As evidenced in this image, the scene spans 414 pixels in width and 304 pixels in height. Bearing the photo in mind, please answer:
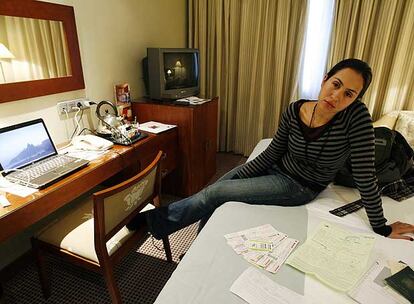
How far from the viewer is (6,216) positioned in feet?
3.38

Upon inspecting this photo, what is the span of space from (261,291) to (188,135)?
152 cm

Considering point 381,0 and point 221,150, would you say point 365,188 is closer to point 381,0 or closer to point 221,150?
point 381,0

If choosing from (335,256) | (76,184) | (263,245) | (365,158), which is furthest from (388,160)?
(76,184)

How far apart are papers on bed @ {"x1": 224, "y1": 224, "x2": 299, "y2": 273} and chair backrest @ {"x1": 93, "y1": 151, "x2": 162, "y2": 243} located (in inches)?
18.2

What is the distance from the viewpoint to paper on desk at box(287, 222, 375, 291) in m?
0.87

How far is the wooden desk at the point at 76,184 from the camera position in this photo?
1.07 meters

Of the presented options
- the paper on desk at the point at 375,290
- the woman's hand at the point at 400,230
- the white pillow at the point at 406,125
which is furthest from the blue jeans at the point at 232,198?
the white pillow at the point at 406,125

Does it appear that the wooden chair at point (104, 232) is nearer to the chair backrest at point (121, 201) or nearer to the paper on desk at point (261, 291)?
the chair backrest at point (121, 201)

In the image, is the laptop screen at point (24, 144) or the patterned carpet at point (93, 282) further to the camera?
the patterned carpet at point (93, 282)

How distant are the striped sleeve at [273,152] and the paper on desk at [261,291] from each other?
2.42 ft

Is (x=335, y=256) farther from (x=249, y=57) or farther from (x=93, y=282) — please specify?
(x=249, y=57)

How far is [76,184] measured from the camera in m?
1.32

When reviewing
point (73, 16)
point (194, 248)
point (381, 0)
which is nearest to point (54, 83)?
point (73, 16)

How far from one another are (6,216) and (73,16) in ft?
4.29
